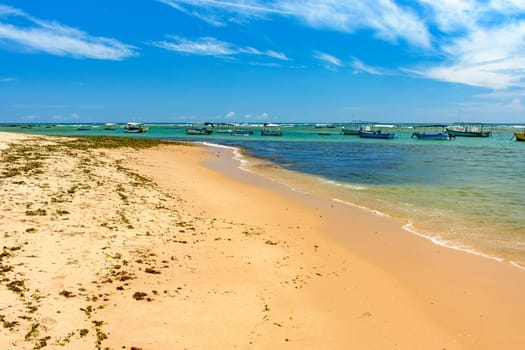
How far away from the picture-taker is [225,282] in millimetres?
8375

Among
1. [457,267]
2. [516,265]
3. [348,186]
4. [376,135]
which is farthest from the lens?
[376,135]

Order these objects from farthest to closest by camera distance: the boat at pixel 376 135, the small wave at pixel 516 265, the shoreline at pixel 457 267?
the boat at pixel 376 135, the small wave at pixel 516 265, the shoreline at pixel 457 267

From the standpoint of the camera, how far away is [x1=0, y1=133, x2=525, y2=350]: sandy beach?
245 inches

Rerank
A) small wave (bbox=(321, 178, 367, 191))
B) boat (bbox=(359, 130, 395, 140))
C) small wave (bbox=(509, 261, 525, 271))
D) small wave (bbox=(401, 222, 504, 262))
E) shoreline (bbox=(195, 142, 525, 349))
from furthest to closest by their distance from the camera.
Answer: boat (bbox=(359, 130, 395, 140)), small wave (bbox=(321, 178, 367, 191)), small wave (bbox=(401, 222, 504, 262)), small wave (bbox=(509, 261, 525, 271)), shoreline (bbox=(195, 142, 525, 349))

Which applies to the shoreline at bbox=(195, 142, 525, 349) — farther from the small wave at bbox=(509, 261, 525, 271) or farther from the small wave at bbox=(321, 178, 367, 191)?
the small wave at bbox=(321, 178, 367, 191)

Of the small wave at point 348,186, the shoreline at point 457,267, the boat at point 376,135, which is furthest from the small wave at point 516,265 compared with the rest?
the boat at point 376,135

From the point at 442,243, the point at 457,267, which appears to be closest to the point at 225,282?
the point at 457,267

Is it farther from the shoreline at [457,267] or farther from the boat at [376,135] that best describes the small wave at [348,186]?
the boat at [376,135]

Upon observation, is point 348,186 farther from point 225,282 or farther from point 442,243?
point 225,282

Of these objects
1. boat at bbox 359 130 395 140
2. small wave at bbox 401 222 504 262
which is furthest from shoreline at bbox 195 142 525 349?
boat at bbox 359 130 395 140

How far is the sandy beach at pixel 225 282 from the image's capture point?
6223 millimetres

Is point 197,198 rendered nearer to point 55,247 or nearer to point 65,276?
point 55,247

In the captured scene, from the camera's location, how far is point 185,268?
29.0 feet

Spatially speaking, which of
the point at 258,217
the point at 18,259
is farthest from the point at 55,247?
the point at 258,217
